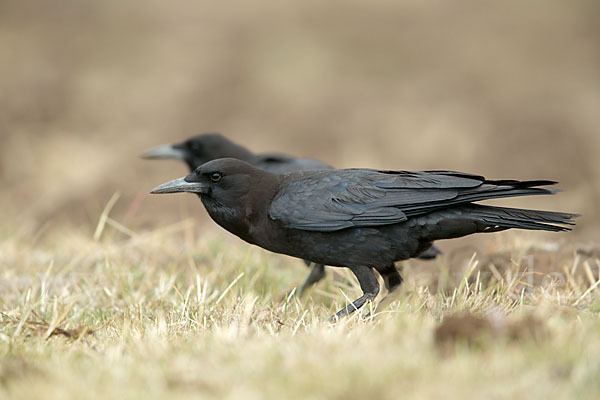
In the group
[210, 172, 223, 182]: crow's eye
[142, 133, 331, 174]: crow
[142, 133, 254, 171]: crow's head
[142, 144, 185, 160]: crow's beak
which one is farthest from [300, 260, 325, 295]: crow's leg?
[142, 144, 185, 160]: crow's beak

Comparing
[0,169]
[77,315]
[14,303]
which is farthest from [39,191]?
[77,315]

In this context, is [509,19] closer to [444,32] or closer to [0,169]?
[444,32]

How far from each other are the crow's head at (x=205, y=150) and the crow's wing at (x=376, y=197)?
208 cm

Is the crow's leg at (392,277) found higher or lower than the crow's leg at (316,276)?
higher

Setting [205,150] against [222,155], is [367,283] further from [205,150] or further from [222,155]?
[205,150]

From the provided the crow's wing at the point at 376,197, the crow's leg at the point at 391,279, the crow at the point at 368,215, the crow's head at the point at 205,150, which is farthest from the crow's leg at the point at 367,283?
the crow's head at the point at 205,150

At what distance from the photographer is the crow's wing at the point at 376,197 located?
13.3 feet

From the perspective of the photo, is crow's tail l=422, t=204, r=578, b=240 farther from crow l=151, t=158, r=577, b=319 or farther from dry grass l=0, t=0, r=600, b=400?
dry grass l=0, t=0, r=600, b=400

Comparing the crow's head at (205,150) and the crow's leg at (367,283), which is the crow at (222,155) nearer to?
the crow's head at (205,150)

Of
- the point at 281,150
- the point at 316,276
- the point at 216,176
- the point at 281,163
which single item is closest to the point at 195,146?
the point at 281,163

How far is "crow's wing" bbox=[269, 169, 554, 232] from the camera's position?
4.04 metres

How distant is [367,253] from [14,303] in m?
2.10

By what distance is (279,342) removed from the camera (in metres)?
3.00

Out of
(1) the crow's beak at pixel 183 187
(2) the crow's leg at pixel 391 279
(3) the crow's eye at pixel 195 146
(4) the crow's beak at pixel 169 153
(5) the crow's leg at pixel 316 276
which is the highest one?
(3) the crow's eye at pixel 195 146
